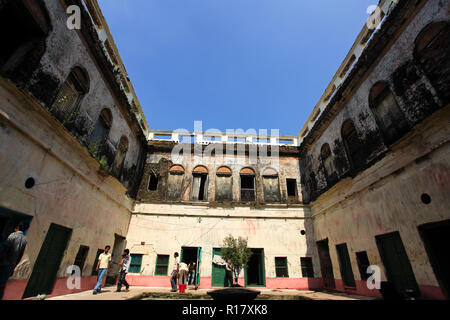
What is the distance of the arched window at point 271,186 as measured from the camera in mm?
12836

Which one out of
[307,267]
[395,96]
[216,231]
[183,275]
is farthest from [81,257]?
[395,96]

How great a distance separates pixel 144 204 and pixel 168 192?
1475 mm

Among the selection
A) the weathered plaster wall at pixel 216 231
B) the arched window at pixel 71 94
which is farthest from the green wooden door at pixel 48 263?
the weathered plaster wall at pixel 216 231

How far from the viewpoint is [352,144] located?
9.41 m

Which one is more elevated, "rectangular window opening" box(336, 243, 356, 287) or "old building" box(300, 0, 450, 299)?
"old building" box(300, 0, 450, 299)

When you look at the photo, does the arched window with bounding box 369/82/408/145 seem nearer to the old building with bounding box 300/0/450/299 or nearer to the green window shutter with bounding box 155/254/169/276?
the old building with bounding box 300/0/450/299

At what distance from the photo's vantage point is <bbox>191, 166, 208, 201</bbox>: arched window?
1280 centimetres

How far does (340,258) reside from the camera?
9664 mm

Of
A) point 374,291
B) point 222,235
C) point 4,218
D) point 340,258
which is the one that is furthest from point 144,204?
point 374,291

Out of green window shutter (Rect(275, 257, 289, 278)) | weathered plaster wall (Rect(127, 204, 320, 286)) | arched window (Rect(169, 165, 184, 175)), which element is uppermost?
arched window (Rect(169, 165, 184, 175))

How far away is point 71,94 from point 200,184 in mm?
7893

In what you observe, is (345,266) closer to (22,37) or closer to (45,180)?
(45,180)

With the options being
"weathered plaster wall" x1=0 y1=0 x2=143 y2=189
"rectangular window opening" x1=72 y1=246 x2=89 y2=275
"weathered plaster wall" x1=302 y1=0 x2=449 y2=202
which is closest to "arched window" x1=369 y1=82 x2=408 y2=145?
"weathered plaster wall" x1=302 y1=0 x2=449 y2=202

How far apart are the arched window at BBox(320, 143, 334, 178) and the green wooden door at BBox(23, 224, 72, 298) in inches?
450
